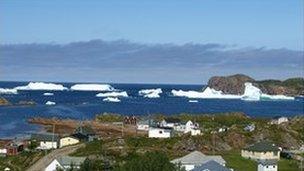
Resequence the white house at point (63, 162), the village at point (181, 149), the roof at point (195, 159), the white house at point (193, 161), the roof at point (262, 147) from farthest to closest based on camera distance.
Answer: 1. the roof at point (262, 147)
2. the village at point (181, 149)
3. the roof at point (195, 159)
4. the white house at point (193, 161)
5. the white house at point (63, 162)

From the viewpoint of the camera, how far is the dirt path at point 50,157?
56.1m

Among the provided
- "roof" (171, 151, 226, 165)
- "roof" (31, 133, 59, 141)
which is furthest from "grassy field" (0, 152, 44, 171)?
"roof" (171, 151, 226, 165)

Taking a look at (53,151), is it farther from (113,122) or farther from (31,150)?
(113,122)

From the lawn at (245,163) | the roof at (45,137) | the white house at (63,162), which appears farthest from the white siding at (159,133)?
the white house at (63,162)

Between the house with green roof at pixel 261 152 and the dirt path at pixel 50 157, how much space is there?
1658cm

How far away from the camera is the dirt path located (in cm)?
5606

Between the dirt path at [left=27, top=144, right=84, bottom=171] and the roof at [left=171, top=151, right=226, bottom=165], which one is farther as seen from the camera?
the dirt path at [left=27, top=144, right=84, bottom=171]

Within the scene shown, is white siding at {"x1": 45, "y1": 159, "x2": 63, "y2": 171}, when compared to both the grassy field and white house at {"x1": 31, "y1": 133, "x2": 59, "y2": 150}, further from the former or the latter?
white house at {"x1": 31, "y1": 133, "x2": 59, "y2": 150}

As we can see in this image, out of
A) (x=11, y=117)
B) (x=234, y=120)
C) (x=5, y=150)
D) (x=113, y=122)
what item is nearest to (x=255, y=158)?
(x=5, y=150)

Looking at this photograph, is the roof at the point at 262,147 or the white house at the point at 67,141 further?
the white house at the point at 67,141

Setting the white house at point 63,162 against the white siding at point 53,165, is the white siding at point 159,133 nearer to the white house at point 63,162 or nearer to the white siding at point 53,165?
the white house at point 63,162

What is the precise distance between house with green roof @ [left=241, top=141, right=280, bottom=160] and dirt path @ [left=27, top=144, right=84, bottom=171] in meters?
16.6

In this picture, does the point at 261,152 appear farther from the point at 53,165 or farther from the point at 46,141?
the point at 46,141

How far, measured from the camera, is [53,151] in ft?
213
